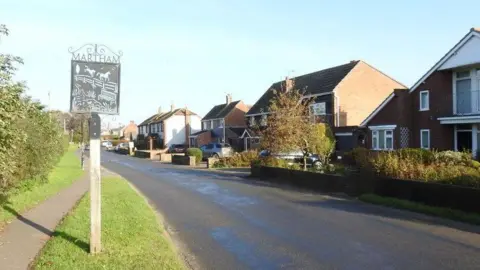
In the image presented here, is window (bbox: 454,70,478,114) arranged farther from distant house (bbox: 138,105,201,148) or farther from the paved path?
distant house (bbox: 138,105,201,148)

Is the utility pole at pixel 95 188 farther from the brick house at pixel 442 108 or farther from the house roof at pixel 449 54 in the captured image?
the house roof at pixel 449 54

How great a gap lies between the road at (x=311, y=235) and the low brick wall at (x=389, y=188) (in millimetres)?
939

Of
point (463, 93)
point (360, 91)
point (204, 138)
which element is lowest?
point (204, 138)

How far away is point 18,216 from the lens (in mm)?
11930

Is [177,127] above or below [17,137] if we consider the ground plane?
above

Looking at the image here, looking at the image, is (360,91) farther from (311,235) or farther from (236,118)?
(311,235)

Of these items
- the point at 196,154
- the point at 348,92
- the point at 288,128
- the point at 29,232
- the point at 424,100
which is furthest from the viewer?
the point at 196,154

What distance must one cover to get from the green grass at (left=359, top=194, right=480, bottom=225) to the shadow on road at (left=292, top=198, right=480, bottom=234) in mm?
245

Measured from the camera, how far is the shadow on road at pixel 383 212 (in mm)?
11266

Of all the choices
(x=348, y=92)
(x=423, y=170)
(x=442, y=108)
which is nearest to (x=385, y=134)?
(x=442, y=108)

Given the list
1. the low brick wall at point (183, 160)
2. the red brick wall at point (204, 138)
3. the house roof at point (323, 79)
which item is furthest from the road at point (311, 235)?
the red brick wall at point (204, 138)

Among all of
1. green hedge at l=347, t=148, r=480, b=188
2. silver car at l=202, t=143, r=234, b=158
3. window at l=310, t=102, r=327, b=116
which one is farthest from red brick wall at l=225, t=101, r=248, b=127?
green hedge at l=347, t=148, r=480, b=188

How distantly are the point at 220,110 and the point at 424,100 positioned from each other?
47.7m

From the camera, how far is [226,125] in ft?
223
